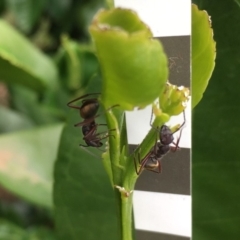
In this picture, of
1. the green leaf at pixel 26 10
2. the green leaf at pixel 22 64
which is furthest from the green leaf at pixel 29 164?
the green leaf at pixel 26 10

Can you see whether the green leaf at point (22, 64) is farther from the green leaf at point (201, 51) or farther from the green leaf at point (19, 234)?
the green leaf at point (201, 51)

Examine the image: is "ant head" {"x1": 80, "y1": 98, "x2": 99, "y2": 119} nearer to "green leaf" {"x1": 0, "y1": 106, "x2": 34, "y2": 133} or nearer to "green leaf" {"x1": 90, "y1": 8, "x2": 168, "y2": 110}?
"green leaf" {"x1": 90, "y1": 8, "x2": 168, "y2": 110}

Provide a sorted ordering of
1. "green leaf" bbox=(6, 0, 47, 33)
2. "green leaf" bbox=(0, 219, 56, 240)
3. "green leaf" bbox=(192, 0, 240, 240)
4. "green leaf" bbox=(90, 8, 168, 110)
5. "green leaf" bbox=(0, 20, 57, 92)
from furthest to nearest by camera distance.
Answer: "green leaf" bbox=(6, 0, 47, 33)
"green leaf" bbox=(0, 20, 57, 92)
"green leaf" bbox=(0, 219, 56, 240)
"green leaf" bbox=(192, 0, 240, 240)
"green leaf" bbox=(90, 8, 168, 110)

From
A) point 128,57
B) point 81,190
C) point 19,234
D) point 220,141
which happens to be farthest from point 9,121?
point 128,57

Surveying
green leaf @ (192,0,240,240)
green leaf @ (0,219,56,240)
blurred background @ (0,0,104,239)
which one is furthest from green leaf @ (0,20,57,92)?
green leaf @ (192,0,240,240)

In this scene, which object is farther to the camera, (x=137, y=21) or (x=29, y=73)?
(x=29, y=73)

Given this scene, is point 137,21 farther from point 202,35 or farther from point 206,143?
point 206,143

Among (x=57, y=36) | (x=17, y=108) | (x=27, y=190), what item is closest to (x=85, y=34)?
(x=57, y=36)
